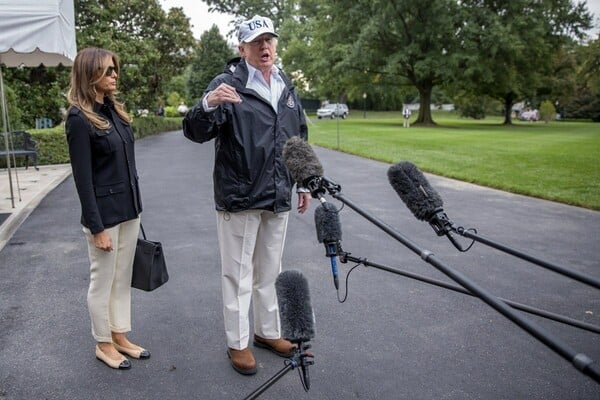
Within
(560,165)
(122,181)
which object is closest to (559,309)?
(122,181)

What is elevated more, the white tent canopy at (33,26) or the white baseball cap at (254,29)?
the white tent canopy at (33,26)

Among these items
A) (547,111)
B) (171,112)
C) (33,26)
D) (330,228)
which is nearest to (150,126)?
(171,112)

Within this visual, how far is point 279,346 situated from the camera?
3475 mm

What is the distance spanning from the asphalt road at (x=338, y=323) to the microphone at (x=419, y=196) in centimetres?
114

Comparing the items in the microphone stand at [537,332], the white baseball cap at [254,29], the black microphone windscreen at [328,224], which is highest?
the white baseball cap at [254,29]

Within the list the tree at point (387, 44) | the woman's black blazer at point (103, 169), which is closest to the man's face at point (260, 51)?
the woman's black blazer at point (103, 169)

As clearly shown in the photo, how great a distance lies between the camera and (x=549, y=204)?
8.80 meters

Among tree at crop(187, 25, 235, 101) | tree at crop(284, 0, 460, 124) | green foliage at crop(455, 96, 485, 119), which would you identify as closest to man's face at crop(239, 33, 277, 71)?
tree at crop(284, 0, 460, 124)

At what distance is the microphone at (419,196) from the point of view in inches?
87.5

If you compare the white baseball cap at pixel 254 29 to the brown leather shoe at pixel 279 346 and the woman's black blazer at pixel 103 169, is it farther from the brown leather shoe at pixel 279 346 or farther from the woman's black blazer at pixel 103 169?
the brown leather shoe at pixel 279 346

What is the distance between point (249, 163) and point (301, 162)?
2.65 ft

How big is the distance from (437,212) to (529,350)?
2.01 m

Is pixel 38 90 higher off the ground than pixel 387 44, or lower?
lower

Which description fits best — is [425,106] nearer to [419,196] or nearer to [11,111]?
[11,111]
